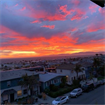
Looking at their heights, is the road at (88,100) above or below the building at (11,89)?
below

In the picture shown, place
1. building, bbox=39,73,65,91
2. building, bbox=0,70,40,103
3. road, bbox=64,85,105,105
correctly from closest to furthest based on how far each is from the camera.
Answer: road, bbox=64,85,105,105
building, bbox=0,70,40,103
building, bbox=39,73,65,91

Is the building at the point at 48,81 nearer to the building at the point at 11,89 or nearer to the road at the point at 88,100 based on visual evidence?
the building at the point at 11,89

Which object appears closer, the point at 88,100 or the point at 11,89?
the point at 88,100

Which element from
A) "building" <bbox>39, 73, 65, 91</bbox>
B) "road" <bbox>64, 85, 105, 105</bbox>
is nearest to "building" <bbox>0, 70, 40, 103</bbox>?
"building" <bbox>39, 73, 65, 91</bbox>

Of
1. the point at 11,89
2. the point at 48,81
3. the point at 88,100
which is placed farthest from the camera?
the point at 48,81

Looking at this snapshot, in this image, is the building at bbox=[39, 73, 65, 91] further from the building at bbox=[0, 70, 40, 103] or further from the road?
the road

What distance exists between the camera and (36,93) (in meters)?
23.8

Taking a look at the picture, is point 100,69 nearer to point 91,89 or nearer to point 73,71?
point 73,71

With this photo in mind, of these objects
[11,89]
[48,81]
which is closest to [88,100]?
[48,81]

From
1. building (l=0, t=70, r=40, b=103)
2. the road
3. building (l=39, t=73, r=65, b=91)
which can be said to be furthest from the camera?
building (l=39, t=73, r=65, b=91)

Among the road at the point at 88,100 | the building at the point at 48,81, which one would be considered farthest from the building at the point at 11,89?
the road at the point at 88,100

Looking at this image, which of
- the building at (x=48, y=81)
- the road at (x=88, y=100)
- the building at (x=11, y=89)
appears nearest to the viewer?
the road at (x=88, y=100)

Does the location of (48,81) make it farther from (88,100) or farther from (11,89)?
(88,100)

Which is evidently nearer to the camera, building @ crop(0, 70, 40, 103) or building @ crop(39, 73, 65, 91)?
building @ crop(0, 70, 40, 103)
